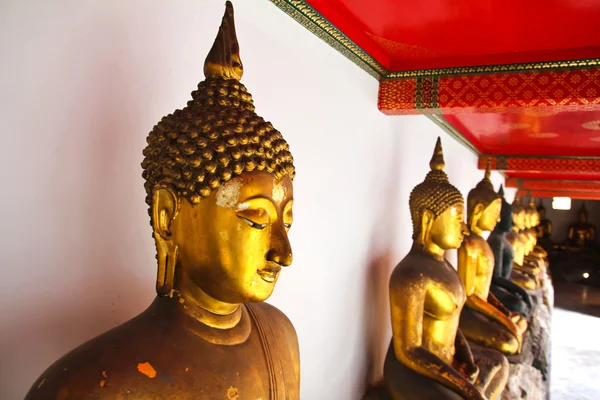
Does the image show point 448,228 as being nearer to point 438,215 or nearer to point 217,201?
point 438,215

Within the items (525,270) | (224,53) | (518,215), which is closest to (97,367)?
(224,53)

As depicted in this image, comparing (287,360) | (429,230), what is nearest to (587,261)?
(429,230)

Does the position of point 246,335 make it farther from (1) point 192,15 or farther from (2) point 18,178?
(1) point 192,15

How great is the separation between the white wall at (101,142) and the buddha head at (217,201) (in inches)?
6.6

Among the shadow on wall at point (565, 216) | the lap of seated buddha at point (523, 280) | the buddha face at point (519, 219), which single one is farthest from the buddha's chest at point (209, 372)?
the shadow on wall at point (565, 216)

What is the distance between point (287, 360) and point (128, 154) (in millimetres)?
577

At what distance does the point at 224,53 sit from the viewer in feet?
3.04

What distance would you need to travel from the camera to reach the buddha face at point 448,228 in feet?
6.93

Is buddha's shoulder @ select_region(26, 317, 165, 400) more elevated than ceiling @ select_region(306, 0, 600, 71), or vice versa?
ceiling @ select_region(306, 0, 600, 71)

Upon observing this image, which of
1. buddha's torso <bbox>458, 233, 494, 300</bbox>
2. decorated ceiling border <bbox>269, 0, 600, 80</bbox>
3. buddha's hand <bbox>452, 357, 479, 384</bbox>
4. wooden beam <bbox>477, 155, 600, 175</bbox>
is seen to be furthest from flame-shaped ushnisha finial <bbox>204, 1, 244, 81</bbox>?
wooden beam <bbox>477, 155, 600, 175</bbox>

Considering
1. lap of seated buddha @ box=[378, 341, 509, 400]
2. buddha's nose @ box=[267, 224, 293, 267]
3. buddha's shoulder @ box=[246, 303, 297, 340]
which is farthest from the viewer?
lap of seated buddha @ box=[378, 341, 509, 400]

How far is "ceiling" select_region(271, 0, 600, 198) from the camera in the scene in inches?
62.1

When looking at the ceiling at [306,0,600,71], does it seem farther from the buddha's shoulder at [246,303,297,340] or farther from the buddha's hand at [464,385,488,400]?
the buddha's hand at [464,385,488,400]

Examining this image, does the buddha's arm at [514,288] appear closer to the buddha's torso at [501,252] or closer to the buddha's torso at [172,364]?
the buddha's torso at [501,252]
